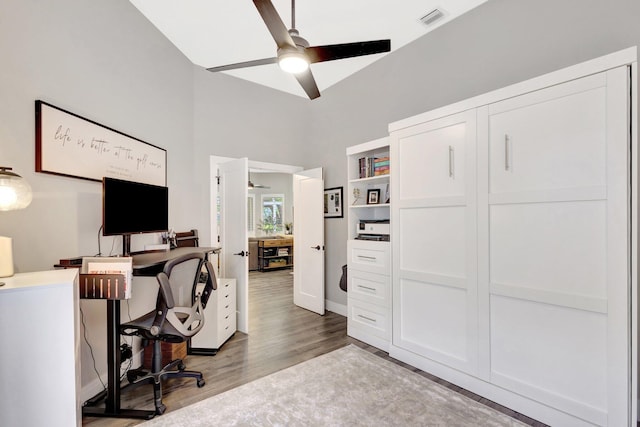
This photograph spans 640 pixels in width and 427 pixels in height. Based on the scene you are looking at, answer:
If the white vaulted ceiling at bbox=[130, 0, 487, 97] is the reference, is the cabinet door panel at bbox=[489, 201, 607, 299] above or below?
below

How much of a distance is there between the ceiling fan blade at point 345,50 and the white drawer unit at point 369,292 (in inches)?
68.2

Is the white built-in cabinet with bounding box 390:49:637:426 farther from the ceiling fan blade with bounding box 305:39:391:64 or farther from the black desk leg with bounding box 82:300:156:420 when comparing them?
the black desk leg with bounding box 82:300:156:420

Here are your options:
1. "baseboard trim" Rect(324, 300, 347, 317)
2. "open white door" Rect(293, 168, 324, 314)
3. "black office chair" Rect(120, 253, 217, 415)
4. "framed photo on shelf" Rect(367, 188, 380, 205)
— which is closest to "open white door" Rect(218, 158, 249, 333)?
"open white door" Rect(293, 168, 324, 314)

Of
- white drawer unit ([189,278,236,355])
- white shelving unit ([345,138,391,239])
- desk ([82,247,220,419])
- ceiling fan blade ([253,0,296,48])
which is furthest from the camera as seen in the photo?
white shelving unit ([345,138,391,239])

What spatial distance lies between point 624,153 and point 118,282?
2993 millimetres

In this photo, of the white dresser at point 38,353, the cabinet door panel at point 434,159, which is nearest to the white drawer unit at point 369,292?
the cabinet door panel at point 434,159

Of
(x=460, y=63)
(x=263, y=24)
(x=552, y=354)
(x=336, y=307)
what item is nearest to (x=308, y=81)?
(x=263, y=24)

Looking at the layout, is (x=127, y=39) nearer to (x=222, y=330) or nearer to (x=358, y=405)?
(x=222, y=330)

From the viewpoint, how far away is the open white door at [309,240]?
4246 millimetres

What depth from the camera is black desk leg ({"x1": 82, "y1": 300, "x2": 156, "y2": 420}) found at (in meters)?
2.04

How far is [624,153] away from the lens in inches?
65.4

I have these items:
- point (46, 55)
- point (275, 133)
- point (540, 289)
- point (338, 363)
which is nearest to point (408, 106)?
point (275, 133)

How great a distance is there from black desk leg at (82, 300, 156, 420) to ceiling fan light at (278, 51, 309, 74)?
205 centimetres

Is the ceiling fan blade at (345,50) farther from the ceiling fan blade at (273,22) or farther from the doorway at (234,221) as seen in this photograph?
the doorway at (234,221)
